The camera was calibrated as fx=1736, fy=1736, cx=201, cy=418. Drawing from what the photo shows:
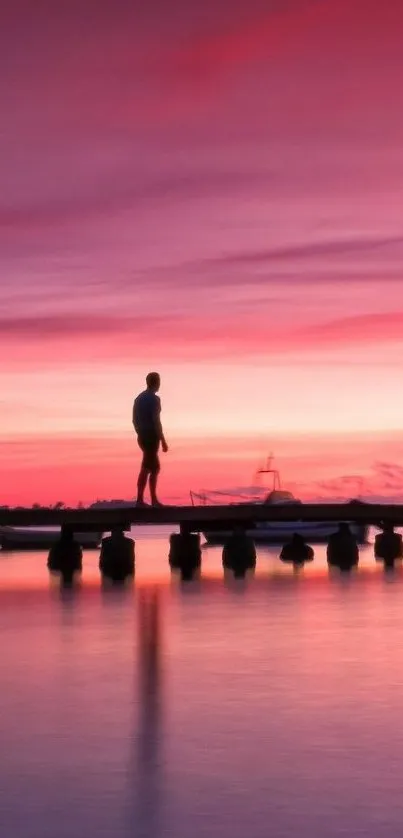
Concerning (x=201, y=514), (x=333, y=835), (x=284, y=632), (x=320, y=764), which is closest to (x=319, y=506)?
(x=201, y=514)

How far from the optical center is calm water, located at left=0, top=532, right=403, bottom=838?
13.1 meters

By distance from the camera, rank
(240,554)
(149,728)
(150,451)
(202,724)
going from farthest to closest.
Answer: (240,554), (150,451), (202,724), (149,728)

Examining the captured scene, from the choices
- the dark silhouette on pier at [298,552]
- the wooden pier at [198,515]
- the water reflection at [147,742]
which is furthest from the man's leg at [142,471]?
the dark silhouette on pier at [298,552]

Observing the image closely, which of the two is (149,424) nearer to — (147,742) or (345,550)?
(147,742)

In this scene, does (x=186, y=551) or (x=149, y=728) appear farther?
(x=186, y=551)

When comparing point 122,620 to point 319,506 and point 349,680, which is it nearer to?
point 349,680

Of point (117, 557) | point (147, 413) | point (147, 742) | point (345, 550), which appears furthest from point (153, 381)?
point (345, 550)

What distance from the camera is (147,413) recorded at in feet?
115

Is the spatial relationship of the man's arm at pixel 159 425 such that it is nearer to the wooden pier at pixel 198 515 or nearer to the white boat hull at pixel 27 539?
the wooden pier at pixel 198 515

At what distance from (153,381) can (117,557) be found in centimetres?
1676

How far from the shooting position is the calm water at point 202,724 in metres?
13.1

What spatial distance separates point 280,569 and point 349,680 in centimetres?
4242

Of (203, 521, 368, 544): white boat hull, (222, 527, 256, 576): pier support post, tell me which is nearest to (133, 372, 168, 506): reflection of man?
(222, 527, 256, 576): pier support post

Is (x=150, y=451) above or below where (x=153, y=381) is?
below
